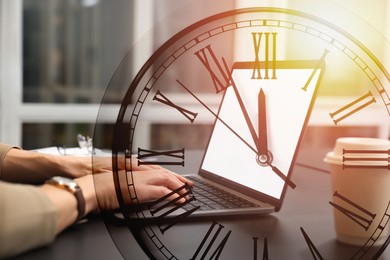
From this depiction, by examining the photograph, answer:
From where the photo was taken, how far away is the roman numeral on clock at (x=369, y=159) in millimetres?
758

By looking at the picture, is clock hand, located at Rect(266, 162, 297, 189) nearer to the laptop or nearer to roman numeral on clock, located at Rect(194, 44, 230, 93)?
the laptop

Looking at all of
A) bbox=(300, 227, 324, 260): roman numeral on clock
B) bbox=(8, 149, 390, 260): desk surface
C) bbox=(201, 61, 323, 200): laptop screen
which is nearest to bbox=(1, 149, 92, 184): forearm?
bbox=(8, 149, 390, 260): desk surface

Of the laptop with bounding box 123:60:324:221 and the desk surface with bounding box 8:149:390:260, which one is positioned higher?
the laptop with bounding box 123:60:324:221

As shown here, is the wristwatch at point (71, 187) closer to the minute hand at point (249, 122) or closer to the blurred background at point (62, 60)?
the minute hand at point (249, 122)

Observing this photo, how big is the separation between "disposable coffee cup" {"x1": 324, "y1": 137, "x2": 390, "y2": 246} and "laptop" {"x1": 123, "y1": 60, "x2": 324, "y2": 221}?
82 millimetres

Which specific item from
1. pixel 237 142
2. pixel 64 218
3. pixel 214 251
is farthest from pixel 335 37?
pixel 64 218

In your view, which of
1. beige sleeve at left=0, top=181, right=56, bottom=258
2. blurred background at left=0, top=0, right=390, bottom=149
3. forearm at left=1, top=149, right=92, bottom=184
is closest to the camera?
beige sleeve at left=0, top=181, right=56, bottom=258

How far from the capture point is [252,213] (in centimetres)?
87

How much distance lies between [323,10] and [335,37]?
0.08 metres

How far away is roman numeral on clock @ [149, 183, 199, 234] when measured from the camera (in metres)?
0.76

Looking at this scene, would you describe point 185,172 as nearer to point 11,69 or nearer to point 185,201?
point 185,201

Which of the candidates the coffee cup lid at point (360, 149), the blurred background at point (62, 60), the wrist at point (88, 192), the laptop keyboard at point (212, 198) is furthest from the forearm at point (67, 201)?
the blurred background at point (62, 60)

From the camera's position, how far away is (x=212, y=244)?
0.76 meters

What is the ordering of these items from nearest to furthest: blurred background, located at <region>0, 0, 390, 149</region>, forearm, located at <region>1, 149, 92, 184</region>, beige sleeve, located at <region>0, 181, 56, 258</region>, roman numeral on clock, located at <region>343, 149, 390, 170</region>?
1. beige sleeve, located at <region>0, 181, 56, 258</region>
2. roman numeral on clock, located at <region>343, 149, 390, 170</region>
3. forearm, located at <region>1, 149, 92, 184</region>
4. blurred background, located at <region>0, 0, 390, 149</region>
